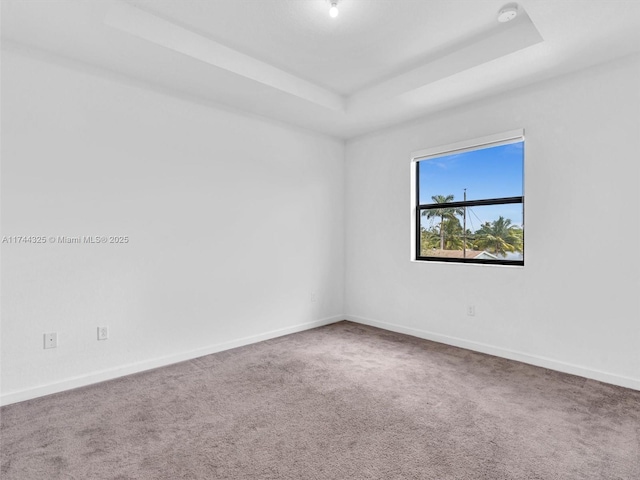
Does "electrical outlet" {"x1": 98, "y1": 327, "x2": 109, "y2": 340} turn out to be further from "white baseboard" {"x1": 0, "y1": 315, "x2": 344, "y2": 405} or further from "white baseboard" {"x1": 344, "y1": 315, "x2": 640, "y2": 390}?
A: "white baseboard" {"x1": 344, "y1": 315, "x2": 640, "y2": 390}

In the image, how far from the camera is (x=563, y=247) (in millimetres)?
3025

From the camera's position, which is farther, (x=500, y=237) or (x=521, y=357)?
(x=500, y=237)

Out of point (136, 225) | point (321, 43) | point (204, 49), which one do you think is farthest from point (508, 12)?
point (136, 225)

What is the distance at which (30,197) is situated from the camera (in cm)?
257

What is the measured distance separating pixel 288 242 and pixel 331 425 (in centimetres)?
237

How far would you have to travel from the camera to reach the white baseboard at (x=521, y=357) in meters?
2.75

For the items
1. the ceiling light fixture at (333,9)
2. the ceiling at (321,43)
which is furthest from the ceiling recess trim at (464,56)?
the ceiling light fixture at (333,9)

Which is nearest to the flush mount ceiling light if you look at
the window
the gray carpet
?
the window

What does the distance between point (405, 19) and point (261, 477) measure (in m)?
3.02

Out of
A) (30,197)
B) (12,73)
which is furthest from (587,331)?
(12,73)

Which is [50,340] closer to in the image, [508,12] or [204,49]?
[204,49]

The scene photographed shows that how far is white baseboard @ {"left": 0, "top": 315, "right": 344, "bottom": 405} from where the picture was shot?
2523 millimetres

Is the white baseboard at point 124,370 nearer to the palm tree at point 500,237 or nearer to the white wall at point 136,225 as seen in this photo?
the white wall at point 136,225

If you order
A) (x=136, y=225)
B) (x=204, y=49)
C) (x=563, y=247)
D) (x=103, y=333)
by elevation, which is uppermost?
(x=204, y=49)
